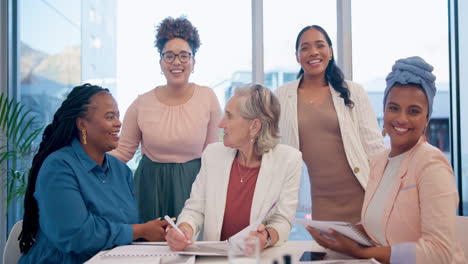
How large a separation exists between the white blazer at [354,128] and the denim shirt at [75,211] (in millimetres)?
1249

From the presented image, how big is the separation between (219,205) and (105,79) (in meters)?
2.50

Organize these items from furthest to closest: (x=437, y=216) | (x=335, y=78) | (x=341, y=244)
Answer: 1. (x=335, y=78)
2. (x=341, y=244)
3. (x=437, y=216)

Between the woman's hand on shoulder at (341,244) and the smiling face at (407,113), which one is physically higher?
the smiling face at (407,113)

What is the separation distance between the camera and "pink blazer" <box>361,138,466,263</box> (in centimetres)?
150

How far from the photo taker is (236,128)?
2.28 meters

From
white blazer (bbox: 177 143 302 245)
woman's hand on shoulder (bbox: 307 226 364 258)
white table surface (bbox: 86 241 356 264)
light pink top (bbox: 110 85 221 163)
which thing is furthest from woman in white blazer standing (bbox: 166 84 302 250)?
light pink top (bbox: 110 85 221 163)

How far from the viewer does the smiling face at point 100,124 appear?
2.12 meters

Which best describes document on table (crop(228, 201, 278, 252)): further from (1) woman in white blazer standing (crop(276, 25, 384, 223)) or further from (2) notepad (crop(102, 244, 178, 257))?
(1) woman in white blazer standing (crop(276, 25, 384, 223))

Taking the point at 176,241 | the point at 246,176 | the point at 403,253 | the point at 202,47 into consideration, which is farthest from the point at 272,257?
the point at 202,47

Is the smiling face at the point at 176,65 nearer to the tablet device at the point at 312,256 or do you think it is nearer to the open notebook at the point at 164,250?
the open notebook at the point at 164,250

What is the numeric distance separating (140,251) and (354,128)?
162 cm

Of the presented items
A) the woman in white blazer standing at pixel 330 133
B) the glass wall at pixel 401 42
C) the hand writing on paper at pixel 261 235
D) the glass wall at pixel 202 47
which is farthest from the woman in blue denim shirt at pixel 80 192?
the glass wall at pixel 401 42

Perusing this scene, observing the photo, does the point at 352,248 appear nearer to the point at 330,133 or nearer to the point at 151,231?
the point at 151,231

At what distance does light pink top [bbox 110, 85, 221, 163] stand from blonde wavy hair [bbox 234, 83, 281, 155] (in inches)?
24.7
